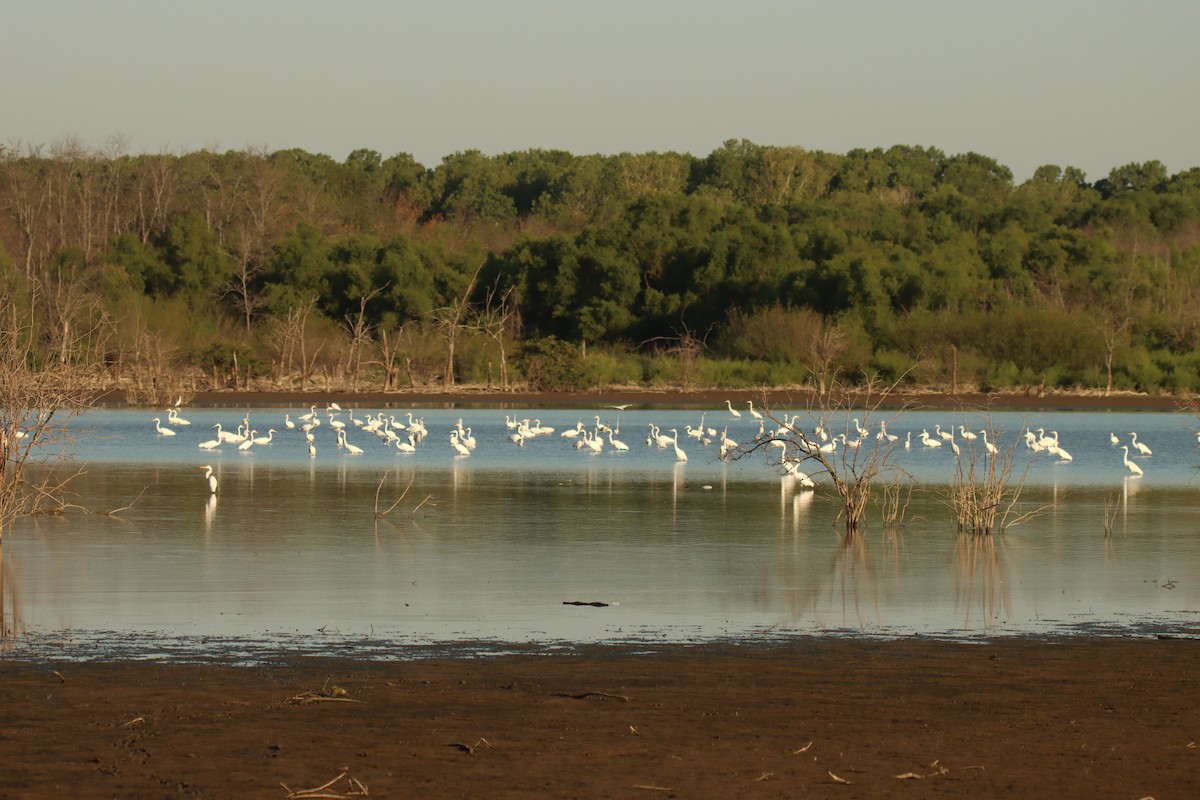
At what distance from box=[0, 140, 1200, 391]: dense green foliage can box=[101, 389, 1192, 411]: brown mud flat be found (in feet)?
2.94

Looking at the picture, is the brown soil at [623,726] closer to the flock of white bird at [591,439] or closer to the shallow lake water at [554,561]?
the shallow lake water at [554,561]

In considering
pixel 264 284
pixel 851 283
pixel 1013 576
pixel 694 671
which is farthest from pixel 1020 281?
pixel 694 671

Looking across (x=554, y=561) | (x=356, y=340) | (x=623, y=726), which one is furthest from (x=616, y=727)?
(x=356, y=340)

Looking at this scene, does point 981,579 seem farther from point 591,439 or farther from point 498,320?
point 498,320

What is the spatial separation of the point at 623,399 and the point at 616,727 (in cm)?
4100

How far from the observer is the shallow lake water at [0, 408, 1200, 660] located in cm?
972

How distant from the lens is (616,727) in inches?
267

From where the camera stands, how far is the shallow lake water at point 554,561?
383 inches

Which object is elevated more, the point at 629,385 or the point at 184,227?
the point at 184,227

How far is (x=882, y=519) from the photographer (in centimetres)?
1673

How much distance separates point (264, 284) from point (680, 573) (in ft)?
158

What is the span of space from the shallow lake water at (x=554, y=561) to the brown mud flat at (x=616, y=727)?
0.95m

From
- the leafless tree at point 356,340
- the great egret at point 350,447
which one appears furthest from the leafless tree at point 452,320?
the great egret at point 350,447

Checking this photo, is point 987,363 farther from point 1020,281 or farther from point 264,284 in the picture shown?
point 264,284
